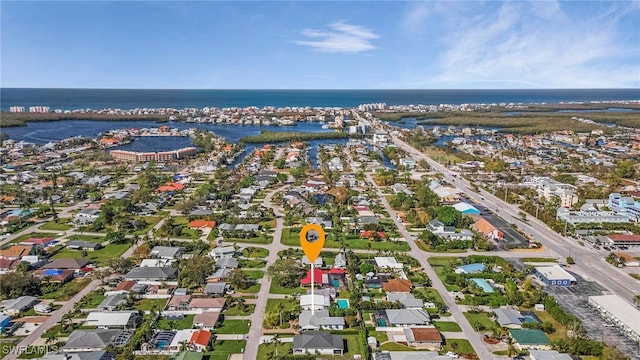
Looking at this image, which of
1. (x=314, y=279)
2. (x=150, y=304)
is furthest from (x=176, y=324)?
(x=314, y=279)

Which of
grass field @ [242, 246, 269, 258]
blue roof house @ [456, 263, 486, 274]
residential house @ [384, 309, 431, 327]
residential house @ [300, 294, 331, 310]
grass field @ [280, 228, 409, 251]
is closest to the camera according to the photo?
residential house @ [384, 309, 431, 327]

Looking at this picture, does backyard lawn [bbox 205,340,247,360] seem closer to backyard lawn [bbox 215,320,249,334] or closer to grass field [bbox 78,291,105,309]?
backyard lawn [bbox 215,320,249,334]

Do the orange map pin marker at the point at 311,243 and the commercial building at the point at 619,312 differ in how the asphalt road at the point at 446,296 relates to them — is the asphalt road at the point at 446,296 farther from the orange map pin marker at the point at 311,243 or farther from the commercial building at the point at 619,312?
the orange map pin marker at the point at 311,243

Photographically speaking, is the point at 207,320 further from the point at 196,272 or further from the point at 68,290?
the point at 68,290

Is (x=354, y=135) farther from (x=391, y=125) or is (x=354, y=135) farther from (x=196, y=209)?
(x=196, y=209)

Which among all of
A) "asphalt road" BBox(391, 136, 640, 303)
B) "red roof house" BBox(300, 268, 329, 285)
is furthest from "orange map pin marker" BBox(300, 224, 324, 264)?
"asphalt road" BBox(391, 136, 640, 303)

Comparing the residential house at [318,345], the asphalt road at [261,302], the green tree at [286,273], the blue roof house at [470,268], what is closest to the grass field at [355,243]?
the asphalt road at [261,302]
